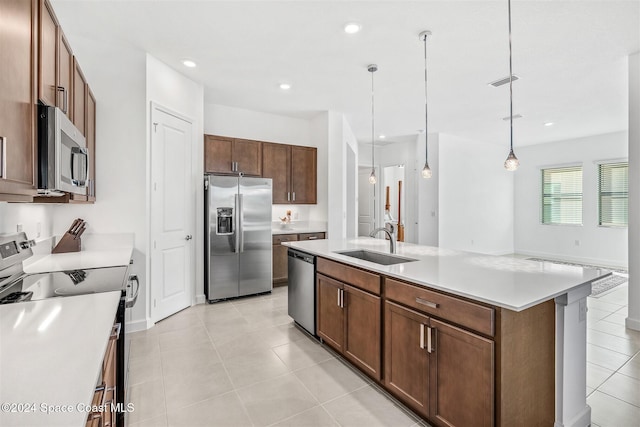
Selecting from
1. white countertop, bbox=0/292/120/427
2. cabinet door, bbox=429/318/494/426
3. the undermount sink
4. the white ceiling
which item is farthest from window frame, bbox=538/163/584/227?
white countertop, bbox=0/292/120/427

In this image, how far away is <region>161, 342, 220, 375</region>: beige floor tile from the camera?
2.51 metres

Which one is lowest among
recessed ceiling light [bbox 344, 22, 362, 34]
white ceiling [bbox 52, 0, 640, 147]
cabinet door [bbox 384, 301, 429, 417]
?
cabinet door [bbox 384, 301, 429, 417]

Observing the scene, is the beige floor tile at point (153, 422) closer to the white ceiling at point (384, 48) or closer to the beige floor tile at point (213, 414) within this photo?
the beige floor tile at point (213, 414)

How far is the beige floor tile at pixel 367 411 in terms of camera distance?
1.88m

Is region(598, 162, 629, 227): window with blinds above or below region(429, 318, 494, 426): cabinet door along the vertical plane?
above

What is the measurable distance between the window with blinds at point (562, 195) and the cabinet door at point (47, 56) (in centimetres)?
902

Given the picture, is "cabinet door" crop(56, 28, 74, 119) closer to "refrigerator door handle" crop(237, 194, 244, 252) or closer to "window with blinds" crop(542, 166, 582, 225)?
"refrigerator door handle" crop(237, 194, 244, 252)

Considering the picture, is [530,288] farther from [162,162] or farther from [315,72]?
[162,162]

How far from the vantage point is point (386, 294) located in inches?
81.2

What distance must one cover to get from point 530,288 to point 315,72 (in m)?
3.14

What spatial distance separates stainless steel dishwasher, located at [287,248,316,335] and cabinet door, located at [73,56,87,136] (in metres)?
2.05

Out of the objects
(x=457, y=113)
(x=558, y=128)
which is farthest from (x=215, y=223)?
(x=558, y=128)

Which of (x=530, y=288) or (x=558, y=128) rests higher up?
(x=558, y=128)

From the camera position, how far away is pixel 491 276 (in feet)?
5.96
